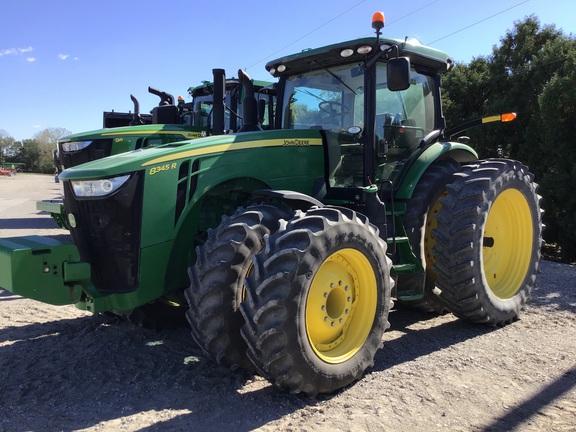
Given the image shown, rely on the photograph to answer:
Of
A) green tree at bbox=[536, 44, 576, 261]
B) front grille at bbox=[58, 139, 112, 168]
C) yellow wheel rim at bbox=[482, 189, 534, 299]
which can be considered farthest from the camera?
green tree at bbox=[536, 44, 576, 261]

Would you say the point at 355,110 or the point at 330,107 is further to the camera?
the point at 330,107

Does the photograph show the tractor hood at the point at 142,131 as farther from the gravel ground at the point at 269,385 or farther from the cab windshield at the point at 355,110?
the gravel ground at the point at 269,385

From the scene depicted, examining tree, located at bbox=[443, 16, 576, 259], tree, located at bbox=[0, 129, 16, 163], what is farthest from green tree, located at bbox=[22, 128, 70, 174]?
tree, located at bbox=[443, 16, 576, 259]

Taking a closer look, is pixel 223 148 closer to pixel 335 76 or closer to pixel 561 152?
pixel 335 76

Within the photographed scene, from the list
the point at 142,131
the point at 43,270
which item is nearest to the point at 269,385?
the point at 43,270

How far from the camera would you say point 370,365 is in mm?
3648

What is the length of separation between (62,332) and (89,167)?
199 centimetres

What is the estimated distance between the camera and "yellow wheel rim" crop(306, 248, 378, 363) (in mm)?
3467

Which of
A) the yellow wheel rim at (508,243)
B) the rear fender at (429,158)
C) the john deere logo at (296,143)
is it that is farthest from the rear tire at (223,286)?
the yellow wheel rim at (508,243)

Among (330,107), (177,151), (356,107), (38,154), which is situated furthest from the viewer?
(38,154)

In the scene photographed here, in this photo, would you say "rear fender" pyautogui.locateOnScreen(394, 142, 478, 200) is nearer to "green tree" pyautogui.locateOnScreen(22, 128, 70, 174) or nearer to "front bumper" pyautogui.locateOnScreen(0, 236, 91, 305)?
"front bumper" pyautogui.locateOnScreen(0, 236, 91, 305)

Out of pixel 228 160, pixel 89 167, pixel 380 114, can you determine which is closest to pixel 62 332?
pixel 89 167

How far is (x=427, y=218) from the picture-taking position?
4.80 meters

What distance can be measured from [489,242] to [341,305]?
2048 millimetres
